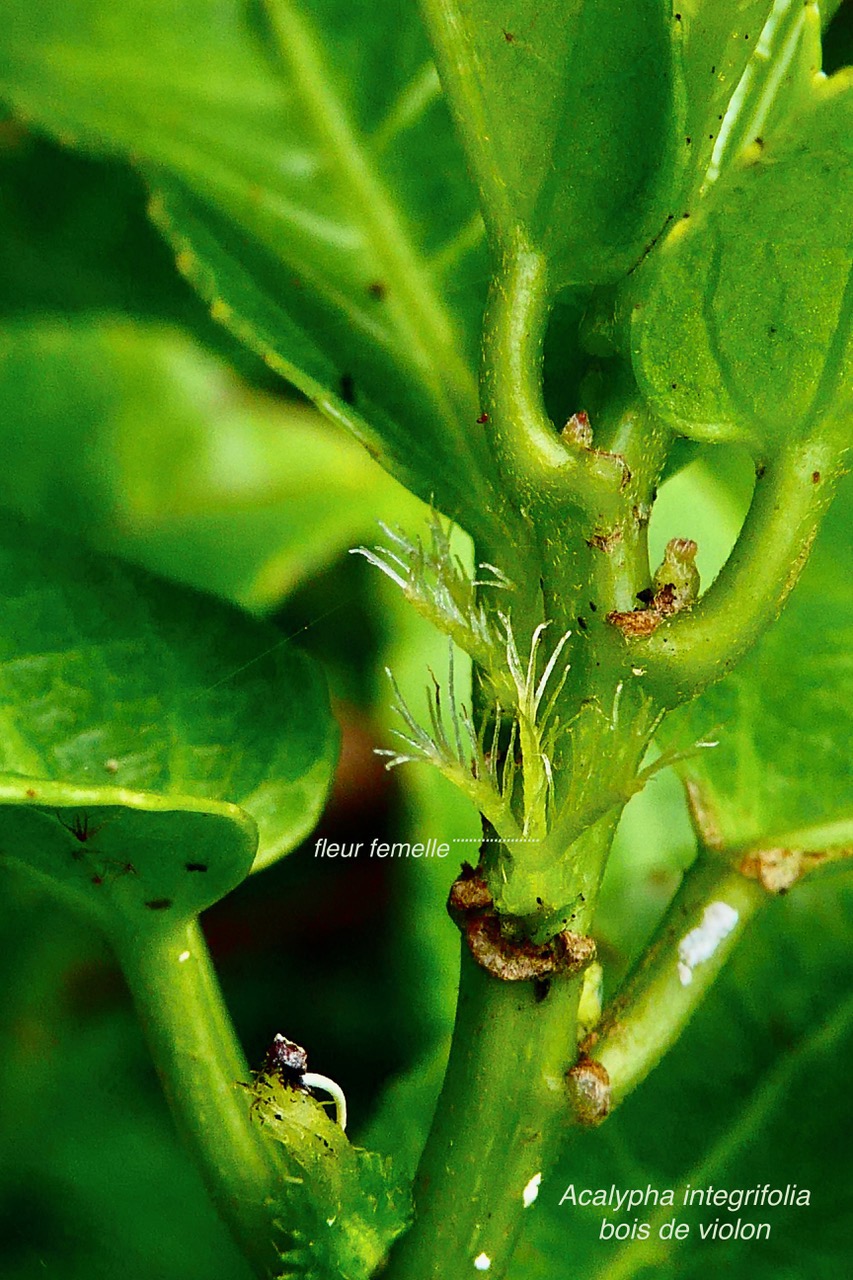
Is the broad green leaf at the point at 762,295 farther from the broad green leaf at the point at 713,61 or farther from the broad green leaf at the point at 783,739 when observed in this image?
the broad green leaf at the point at 783,739

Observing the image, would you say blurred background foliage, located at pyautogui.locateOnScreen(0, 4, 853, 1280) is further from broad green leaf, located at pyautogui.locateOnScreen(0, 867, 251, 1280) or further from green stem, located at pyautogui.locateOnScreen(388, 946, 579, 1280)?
green stem, located at pyautogui.locateOnScreen(388, 946, 579, 1280)

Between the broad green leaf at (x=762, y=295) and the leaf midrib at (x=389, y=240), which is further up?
the leaf midrib at (x=389, y=240)

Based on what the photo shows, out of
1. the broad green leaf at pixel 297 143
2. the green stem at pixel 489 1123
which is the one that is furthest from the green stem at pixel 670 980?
the broad green leaf at pixel 297 143

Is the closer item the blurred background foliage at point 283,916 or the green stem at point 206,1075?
the green stem at point 206,1075

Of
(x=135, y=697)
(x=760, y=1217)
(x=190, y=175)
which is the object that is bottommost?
(x=760, y=1217)

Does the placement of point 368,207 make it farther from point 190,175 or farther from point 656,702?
point 656,702

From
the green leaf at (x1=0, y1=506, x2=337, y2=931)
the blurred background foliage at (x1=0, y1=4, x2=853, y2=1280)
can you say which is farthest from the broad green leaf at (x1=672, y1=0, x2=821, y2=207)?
the green leaf at (x1=0, y1=506, x2=337, y2=931)

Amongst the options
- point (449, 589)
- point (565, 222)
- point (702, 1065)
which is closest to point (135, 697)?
point (449, 589)
